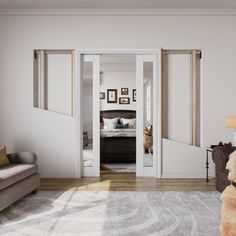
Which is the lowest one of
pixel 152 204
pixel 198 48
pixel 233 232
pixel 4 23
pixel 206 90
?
pixel 152 204

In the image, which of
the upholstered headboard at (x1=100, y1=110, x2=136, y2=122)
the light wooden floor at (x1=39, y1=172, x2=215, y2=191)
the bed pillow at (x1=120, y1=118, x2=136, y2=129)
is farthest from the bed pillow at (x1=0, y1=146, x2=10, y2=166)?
the upholstered headboard at (x1=100, y1=110, x2=136, y2=122)

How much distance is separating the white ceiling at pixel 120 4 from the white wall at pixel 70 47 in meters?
0.22

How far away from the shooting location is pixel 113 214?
3174 millimetres

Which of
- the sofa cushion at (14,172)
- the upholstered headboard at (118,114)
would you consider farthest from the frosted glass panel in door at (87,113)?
the upholstered headboard at (118,114)

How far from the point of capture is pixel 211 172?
518 cm

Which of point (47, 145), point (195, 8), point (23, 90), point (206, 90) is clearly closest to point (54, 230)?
point (47, 145)

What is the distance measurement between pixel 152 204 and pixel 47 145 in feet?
8.11

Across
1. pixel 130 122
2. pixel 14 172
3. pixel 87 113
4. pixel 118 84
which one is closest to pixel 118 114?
pixel 130 122

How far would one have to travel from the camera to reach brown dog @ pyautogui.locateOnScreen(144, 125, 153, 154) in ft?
17.8

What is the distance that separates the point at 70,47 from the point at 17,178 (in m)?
2.73

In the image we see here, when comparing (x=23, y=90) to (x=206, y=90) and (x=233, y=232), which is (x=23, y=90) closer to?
(x=206, y=90)

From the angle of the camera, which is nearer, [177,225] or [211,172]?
[177,225]

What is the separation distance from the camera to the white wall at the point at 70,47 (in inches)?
204

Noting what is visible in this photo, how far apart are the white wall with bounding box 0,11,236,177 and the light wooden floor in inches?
16.4
